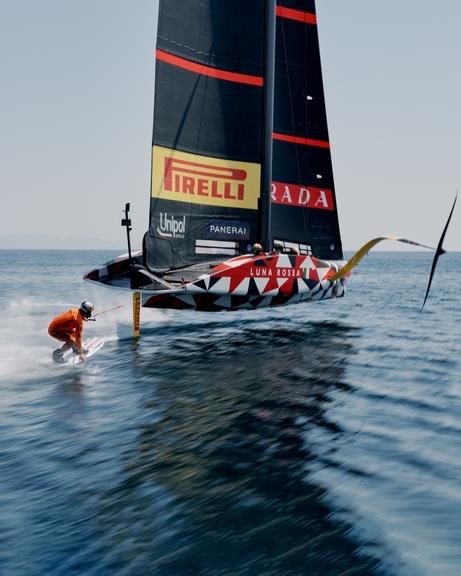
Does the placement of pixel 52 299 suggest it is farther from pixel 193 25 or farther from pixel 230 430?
pixel 230 430

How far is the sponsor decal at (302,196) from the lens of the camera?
1877 cm

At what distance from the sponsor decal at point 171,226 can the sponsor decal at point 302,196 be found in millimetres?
3713

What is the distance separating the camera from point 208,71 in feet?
54.3

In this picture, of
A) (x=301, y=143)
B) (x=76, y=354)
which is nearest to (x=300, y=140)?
(x=301, y=143)

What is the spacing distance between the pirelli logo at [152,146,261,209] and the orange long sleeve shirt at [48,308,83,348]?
4.37 metres

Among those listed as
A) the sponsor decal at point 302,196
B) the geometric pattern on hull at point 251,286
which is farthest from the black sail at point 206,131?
the sponsor decal at point 302,196

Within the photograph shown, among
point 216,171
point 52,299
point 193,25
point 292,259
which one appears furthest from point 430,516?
point 52,299

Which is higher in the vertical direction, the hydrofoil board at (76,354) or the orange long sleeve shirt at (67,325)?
the orange long sleeve shirt at (67,325)

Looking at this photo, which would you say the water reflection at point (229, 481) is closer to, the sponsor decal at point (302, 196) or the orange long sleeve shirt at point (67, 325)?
the orange long sleeve shirt at point (67, 325)

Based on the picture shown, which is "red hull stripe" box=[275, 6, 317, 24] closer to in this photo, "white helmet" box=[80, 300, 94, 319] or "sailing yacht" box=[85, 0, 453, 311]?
"sailing yacht" box=[85, 0, 453, 311]

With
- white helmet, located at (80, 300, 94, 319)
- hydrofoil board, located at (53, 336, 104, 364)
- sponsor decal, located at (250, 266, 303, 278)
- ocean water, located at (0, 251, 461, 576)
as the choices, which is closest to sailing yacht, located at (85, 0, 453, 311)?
sponsor decal, located at (250, 266, 303, 278)

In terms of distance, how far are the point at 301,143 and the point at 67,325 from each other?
998 centimetres

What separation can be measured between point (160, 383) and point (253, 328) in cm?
852

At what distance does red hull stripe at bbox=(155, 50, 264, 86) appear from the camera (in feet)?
51.2
